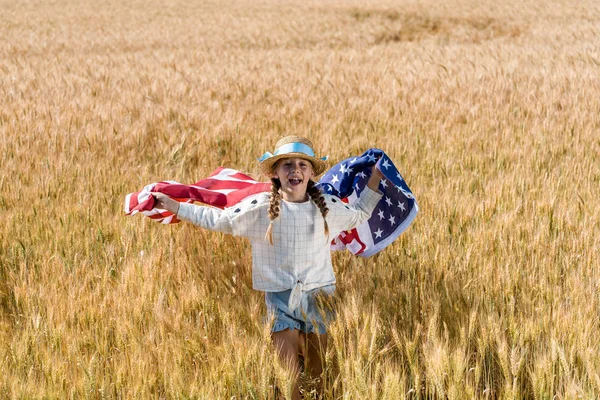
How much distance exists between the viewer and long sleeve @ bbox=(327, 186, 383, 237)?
2.29 m

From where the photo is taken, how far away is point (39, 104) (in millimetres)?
5652

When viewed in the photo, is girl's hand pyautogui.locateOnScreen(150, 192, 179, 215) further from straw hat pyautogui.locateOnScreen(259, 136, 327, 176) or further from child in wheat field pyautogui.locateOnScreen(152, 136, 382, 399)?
straw hat pyautogui.locateOnScreen(259, 136, 327, 176)

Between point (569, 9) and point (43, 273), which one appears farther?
point (569, 9)

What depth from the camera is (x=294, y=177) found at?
2.17 metres

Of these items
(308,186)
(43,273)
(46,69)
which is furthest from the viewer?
(46,69)

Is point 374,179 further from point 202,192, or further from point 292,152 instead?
point 202,192

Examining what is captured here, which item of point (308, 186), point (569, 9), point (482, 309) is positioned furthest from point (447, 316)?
point (569, 9)

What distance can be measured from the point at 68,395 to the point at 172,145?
3.08 meters

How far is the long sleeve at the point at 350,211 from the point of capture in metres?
2.29

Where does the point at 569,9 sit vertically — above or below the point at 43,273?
above

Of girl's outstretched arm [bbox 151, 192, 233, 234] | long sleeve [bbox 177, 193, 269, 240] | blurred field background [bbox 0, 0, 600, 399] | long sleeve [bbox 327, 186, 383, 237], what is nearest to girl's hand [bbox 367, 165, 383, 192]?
long sleeve [bbox 327, 186, 383, 237]

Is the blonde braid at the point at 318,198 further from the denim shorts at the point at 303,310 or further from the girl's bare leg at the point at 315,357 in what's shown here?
the girl's bare leg at the point at 315,357

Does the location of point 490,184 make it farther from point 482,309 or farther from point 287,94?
point 287,94

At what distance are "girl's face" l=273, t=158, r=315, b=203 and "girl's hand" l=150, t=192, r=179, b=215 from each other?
14.5 inches
